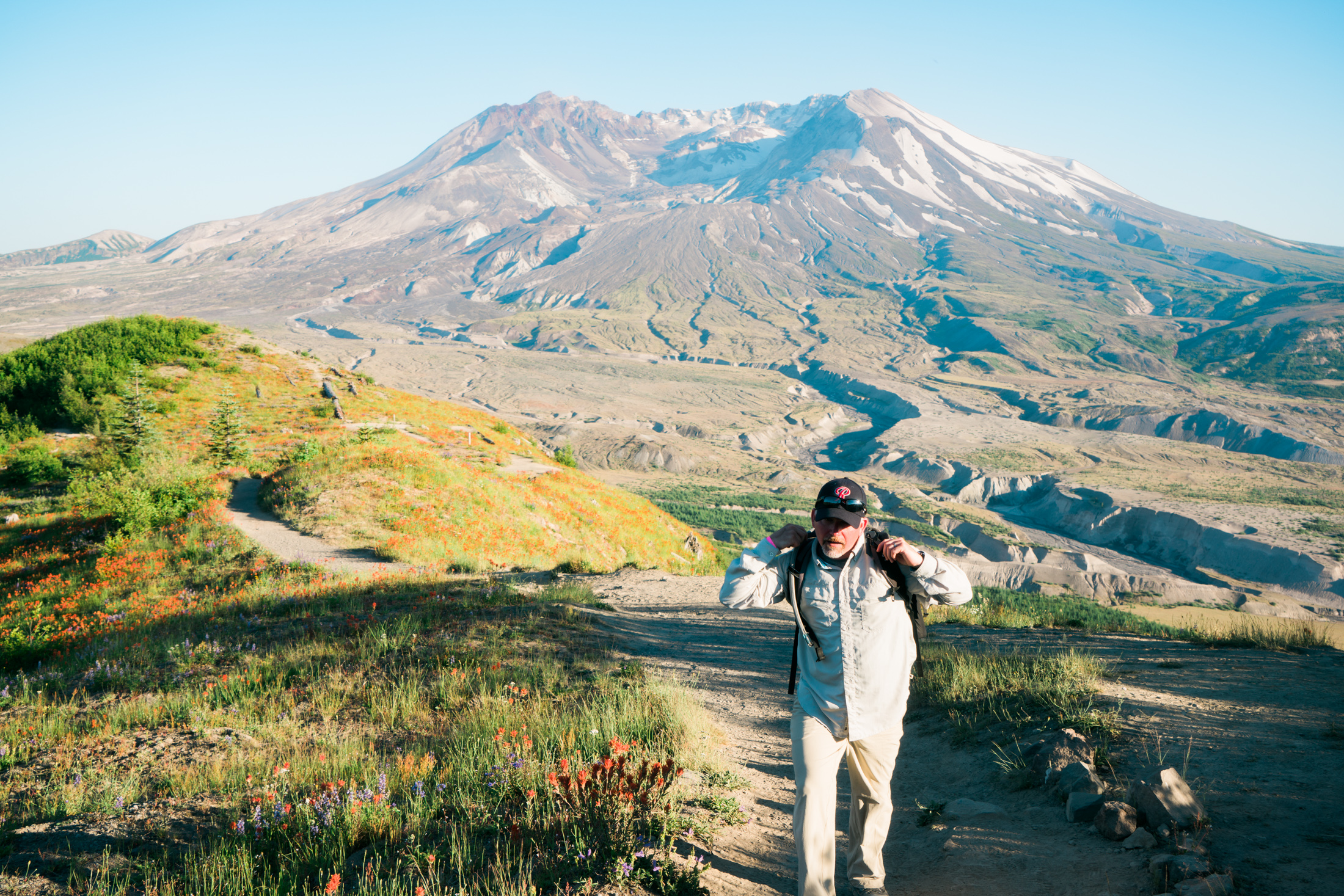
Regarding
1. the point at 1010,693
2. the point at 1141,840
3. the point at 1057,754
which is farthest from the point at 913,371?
the point at 1141,840

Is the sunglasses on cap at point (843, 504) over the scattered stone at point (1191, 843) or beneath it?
over

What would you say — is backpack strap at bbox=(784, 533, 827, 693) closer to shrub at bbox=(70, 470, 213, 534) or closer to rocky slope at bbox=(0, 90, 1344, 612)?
shrub at bbox=(70, 470, 213, 534)

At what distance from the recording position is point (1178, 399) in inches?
4190

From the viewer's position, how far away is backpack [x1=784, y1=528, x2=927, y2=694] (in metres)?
3.16

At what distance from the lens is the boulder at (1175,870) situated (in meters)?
3.14

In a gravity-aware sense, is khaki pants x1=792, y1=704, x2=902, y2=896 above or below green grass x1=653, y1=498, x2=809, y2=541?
above

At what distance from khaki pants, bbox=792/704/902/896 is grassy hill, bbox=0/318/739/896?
0.67 meters

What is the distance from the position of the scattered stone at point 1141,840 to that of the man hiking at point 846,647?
4.71ft

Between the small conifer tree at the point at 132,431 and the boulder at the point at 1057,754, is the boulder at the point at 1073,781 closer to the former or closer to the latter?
the boulder at the point at 1057,754

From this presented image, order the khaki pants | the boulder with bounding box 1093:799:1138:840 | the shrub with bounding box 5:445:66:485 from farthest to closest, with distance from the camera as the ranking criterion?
the shrub with bounding box 5:445:66:485, the boulder with bounding box 1093:799:1138:840, the khaki pants

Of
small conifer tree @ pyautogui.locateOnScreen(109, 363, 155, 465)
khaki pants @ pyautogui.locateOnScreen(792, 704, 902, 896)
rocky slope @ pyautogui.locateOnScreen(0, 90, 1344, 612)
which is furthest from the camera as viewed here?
rocky slope @ pyautogui.locateOnScreen(0, 90, 1344, 612)

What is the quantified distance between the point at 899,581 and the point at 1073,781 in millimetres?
2323

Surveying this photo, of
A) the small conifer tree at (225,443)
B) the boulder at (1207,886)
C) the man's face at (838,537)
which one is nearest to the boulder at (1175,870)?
the boulder at (1207,886)

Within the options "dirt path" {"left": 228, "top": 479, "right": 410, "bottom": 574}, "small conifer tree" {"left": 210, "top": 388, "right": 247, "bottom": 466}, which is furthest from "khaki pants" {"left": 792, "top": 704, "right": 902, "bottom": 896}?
"small conifer tree" {"left": 210, "top": 388, "right": 247, "bottom": 466}
